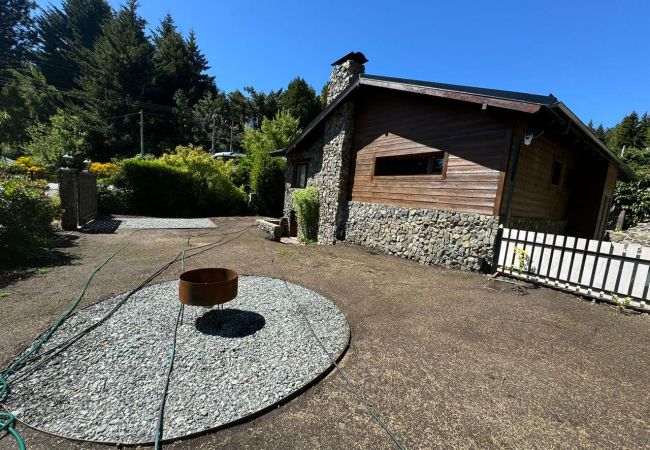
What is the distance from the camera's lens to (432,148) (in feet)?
25.7

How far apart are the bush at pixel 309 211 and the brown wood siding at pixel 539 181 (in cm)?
736

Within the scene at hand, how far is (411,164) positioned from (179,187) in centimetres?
1374

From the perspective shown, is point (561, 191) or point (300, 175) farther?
point (300, 175)

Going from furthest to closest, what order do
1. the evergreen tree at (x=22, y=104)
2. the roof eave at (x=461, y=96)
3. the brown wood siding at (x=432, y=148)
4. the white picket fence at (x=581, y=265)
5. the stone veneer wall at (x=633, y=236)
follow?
1. the evergreen tree at (x=22, y=104)
2. the stone veneer wall at (x=633, y=236)
3. the brown wood siding at (x=432, y=148)
4. the roof eave at (x=461, y=96)
5. the white picket fence at (x=581, y=265)

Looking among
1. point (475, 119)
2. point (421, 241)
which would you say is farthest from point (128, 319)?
point (475, 119)

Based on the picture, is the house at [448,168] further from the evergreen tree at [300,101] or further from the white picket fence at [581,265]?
the evergreen tree at [300,101]

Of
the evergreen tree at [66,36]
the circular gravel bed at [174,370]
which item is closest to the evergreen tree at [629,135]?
Answer: the circular gravel bed at [174,370]

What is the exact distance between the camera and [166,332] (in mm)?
3564

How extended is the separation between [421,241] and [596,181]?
792 centimetres

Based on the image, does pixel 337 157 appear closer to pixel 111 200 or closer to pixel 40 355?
pixel 40 355

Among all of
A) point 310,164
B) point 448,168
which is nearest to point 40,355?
point 448,168

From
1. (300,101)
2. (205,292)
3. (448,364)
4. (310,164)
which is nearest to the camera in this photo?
(448,364)

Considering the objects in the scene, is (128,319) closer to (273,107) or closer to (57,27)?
(273,107)

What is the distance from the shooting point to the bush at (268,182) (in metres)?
19.0
